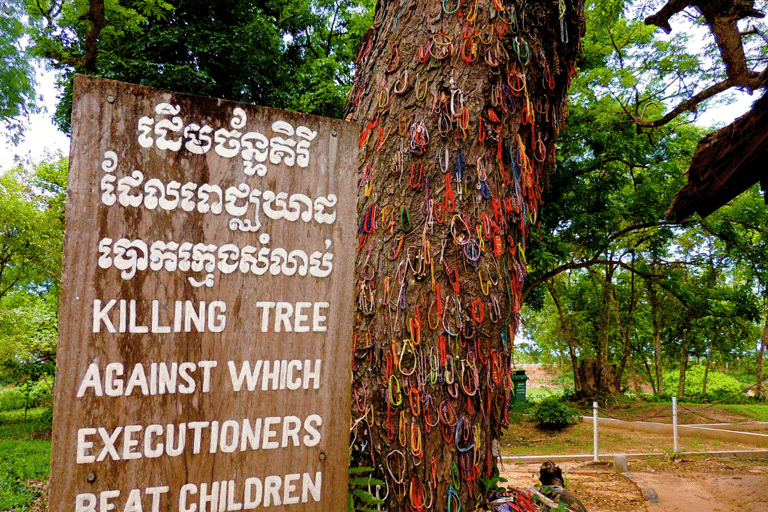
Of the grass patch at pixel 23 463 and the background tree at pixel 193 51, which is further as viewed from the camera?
the background tree at pixel 193 51

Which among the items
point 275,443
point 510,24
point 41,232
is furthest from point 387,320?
point 41,232

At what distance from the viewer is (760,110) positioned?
5039 millimetres

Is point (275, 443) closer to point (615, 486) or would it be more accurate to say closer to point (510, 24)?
point (510, 24)

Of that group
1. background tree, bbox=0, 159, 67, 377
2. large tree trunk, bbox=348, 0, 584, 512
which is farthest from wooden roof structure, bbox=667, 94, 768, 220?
background tree, bbox=0, 159, 67, 377

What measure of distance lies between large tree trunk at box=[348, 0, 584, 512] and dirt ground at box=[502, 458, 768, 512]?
9.99 ft

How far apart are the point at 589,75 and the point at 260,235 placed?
999cm

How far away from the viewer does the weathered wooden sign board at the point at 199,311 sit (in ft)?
5.32

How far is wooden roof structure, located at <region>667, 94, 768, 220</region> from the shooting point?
205 inches

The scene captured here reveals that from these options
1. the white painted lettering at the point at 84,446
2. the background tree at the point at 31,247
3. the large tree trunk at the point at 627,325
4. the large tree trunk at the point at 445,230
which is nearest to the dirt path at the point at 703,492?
the large tree trunk at the point at 445,230

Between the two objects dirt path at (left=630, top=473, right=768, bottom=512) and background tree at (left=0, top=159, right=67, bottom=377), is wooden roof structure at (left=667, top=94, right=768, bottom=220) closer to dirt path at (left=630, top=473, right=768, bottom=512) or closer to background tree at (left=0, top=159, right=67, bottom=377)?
dirt path at (left=630, top=473, right=768, bottom=512)

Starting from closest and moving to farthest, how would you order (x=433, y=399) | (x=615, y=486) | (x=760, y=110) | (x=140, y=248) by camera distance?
(x=140, y=248)
(x=433, y=399)
(x=760, y=110)
(x=615, y=486)

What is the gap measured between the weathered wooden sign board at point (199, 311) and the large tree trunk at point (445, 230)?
818 mm

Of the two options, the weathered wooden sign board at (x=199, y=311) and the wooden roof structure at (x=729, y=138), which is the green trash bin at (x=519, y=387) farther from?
the weathered wooden sign board at (x=199, y=311)

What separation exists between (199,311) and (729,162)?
594cm
